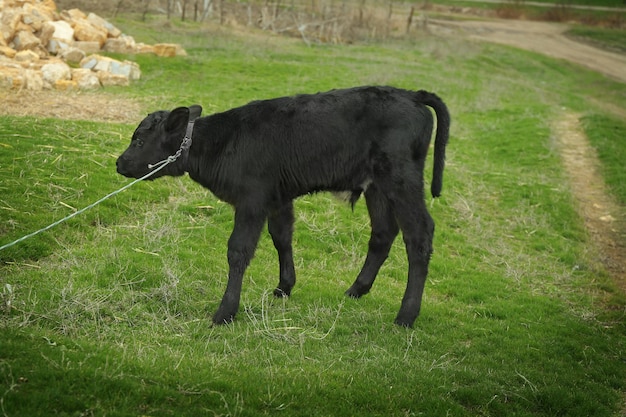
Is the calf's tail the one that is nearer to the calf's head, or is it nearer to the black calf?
the black calf

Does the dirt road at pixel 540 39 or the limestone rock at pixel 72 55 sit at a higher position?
the dirt road at pixel 540 39

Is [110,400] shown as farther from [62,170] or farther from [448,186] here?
[448,186]

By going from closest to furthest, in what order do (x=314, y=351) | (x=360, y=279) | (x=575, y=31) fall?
(x=314, y=351), (x=360, y=279), (x=575, y=31)

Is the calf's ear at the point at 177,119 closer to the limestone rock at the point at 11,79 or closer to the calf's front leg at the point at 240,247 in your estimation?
the calf's front leg at the point at 240,247

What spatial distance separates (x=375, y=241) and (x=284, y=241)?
1187 mm

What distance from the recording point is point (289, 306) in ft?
28.9

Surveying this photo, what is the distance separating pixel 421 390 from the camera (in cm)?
681

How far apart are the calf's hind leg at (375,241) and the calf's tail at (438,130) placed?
25.9 inches

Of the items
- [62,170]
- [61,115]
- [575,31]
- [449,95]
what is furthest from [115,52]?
[575,31]

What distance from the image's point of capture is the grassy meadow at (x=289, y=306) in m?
6.09

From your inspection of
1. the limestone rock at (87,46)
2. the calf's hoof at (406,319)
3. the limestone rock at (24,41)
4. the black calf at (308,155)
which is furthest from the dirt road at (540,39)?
the calf's hoof at (406,319)

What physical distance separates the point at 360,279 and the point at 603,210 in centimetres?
856

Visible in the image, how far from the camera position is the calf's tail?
8.70 m

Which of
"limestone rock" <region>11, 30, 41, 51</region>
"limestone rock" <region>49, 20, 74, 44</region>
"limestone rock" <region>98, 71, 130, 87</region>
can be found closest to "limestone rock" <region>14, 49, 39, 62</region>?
"limestone rock" <region>11, 30, 41, 51</region>
